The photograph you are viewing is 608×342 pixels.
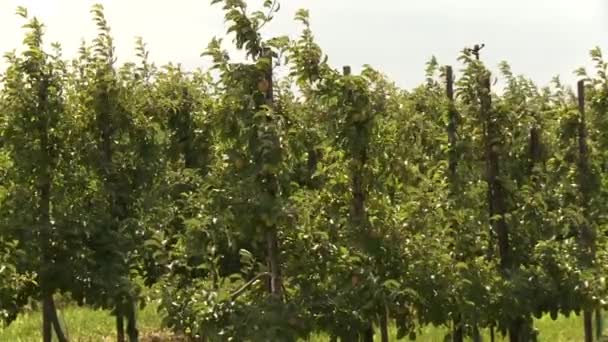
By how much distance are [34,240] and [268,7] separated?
12.9 ft

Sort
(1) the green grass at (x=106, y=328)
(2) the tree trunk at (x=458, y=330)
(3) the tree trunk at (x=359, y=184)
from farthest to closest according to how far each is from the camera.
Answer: (1) the green grass at (x=106, y=328) → (2) the tree trunk at (x=458, y=330) → (3) the tree trunk at (x=359, y=184)

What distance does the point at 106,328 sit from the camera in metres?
15.5

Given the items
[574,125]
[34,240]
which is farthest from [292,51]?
[574,125]

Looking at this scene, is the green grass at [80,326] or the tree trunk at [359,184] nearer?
the tree trunk at [359,184]

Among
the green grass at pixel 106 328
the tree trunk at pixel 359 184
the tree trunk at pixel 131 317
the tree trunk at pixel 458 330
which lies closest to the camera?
the tree trunk at pixel 359 184

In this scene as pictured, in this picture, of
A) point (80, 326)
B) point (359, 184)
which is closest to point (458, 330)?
point (359, 184)

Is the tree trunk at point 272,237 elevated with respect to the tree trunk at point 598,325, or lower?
elevated

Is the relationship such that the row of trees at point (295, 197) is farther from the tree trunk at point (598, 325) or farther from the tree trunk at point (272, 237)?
the tree trunk at point (598, 325)

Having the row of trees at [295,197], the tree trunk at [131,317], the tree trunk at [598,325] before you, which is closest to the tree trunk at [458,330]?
the row of trees at [295,197]

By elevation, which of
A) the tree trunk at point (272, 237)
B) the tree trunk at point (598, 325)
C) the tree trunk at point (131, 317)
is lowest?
the tree trunk at point (598, 325)

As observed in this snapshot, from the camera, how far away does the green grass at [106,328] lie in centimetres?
1398

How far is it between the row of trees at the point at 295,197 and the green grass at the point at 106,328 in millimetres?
2722

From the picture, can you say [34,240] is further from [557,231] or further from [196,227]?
[557,231]

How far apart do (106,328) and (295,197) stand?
30.5 feet
